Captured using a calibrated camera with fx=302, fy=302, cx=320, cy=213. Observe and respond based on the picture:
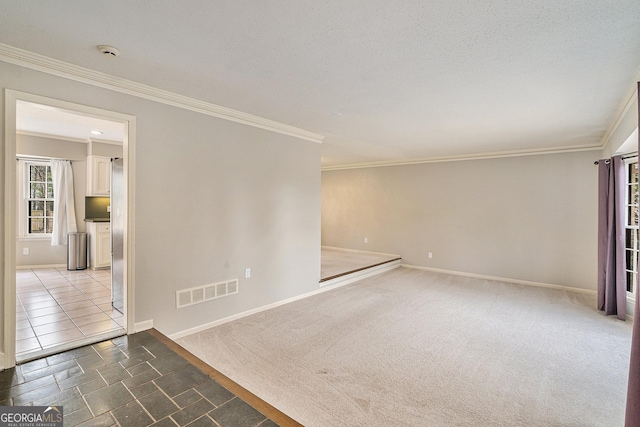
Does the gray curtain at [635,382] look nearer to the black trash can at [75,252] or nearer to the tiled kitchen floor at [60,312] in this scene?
the tiled kitchen floor at [60,312]

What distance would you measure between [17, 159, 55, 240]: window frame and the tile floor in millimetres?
4922

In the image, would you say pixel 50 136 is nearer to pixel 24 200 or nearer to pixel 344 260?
pixel 24 200

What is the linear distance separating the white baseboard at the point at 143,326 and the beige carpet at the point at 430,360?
394 mm

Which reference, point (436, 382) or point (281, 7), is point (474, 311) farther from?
point (281, 7)

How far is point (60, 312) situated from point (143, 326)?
1.32m

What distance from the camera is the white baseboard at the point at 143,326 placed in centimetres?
305

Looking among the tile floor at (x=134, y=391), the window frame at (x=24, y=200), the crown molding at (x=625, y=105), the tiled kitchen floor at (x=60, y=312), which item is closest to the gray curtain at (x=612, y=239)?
the crown molding at (x=625, y=105)

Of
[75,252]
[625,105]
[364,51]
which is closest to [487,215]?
[625,105]

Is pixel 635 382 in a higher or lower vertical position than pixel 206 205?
lower

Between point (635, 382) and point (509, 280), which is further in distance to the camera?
point (509, 280)

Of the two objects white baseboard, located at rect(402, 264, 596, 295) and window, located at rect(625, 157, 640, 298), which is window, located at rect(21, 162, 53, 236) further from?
window, located at rect(625, 157, 640, 298)

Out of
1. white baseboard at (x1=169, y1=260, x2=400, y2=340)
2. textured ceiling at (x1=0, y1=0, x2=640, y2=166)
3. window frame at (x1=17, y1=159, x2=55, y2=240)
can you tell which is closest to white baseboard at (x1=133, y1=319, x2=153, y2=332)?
white baseboard at (x1=169, y1=260, x2=400, y2=340)

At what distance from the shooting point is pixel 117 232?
3547mm

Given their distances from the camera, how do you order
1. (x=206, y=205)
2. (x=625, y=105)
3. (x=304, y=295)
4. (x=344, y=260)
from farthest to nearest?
(x=344, y=260) → (x=304, y=295) → (x=206, y=205) → (x=625, y=105)
